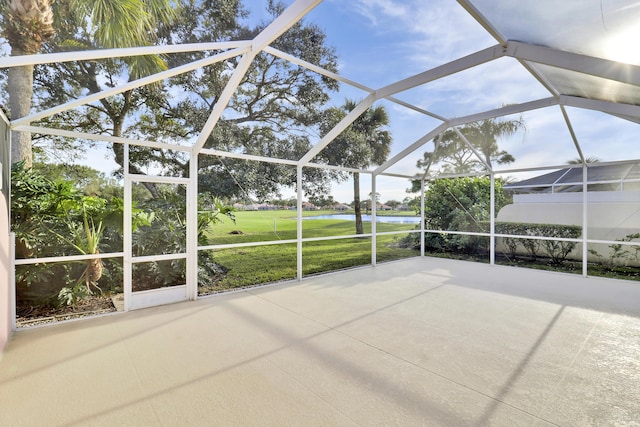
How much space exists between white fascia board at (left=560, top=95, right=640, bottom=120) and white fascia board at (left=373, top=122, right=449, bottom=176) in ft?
6.03

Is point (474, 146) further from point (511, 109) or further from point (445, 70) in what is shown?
point (445, 70)

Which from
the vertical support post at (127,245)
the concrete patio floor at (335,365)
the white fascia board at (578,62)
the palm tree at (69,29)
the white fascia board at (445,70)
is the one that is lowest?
the concrete patio floor at (335,365)

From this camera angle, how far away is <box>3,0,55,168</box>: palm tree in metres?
3.82

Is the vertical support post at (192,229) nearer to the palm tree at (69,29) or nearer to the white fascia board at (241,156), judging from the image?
the white fascia board at (241,156)

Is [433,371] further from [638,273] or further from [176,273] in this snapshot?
[638,273]

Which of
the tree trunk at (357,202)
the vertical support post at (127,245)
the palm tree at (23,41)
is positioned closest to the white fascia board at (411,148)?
the tree trunk at (357,202)

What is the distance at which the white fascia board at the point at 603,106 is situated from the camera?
12.2 feet

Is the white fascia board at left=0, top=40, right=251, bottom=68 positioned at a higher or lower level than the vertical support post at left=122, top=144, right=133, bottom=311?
higher

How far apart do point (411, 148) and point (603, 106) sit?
9.80 feet

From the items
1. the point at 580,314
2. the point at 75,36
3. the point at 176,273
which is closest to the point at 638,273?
the point at 580,314

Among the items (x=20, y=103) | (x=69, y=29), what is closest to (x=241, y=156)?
(x=20, y=103)

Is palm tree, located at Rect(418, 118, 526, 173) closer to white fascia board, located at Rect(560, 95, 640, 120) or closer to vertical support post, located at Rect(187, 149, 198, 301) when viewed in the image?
white fascia board, located at Rect(560, 95, 640, 120)

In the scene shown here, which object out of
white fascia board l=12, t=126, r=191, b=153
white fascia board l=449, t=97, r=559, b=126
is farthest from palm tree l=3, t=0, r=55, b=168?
white fascia board l=449, t=97, r=559, b=126

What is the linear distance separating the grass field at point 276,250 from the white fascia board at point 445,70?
9.92 ft
